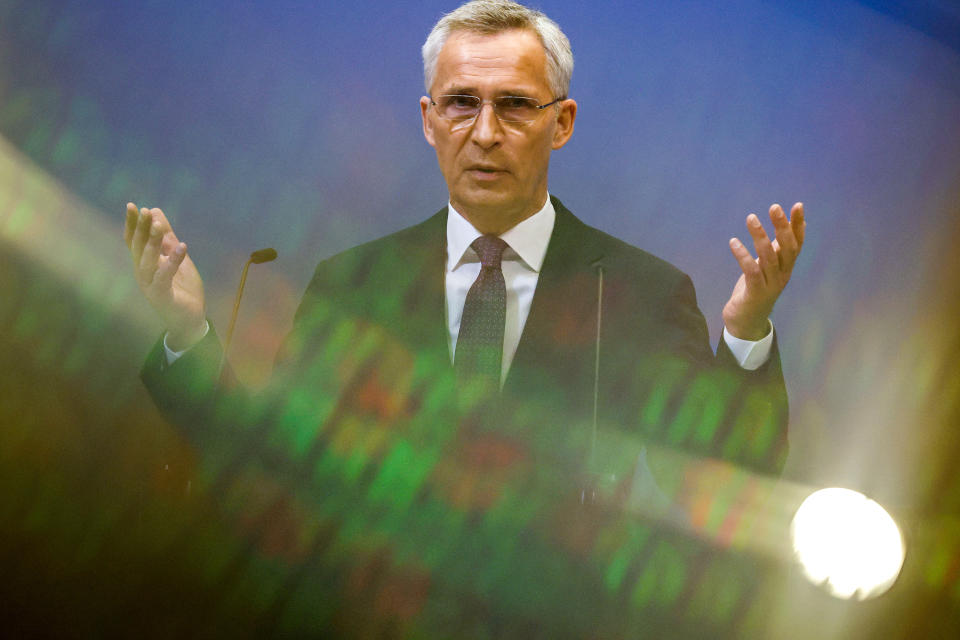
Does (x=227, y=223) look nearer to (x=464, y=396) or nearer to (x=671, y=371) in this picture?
(x=464, y=396)

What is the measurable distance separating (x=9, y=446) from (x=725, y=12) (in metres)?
1.93

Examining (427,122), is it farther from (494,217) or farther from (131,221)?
(131,221)

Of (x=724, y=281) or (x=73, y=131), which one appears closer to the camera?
(x=73, y=131)

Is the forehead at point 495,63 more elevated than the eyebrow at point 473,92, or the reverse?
the forehead at point 495,63

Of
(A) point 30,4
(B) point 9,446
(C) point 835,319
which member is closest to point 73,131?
(A) point 30,4

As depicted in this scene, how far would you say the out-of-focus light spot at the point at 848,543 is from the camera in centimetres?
189

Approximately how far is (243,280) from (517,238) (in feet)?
1.92

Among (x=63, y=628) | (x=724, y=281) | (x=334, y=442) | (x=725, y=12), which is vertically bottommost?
(x=63, y=628)

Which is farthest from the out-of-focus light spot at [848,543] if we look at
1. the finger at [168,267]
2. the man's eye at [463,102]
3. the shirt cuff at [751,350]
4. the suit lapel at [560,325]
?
the finger at [168,267]

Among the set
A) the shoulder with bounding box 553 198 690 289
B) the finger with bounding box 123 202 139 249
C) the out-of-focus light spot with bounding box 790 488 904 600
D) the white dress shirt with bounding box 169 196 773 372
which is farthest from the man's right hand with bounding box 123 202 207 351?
the out-of-focus light spot with bounding box 790 488 904 600

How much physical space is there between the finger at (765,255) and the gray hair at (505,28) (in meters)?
0.54

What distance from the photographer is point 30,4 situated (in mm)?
1714

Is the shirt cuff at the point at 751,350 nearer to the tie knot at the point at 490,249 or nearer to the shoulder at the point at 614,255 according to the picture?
the shoulder at the point at 614,255

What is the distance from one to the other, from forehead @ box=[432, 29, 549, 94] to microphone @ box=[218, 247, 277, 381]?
496mm
